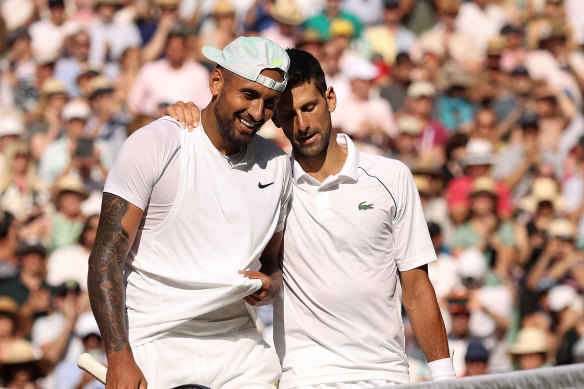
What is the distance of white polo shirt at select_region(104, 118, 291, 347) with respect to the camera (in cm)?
453

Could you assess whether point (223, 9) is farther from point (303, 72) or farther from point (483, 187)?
point (303, 72)

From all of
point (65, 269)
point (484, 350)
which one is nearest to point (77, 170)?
point (65, 269)

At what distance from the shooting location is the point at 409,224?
528cm

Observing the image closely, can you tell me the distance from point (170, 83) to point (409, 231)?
20.8ft

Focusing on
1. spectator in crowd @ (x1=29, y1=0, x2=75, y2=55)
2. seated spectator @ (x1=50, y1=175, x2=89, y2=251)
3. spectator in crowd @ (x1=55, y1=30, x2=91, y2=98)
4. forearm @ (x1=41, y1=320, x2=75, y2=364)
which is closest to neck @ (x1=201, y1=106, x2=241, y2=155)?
forearm @ (x1=41, y1=320, x2=75, y2=364)

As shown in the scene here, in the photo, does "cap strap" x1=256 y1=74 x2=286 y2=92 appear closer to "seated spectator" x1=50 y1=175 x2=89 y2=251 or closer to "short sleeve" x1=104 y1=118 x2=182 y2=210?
"short sleeve" x1=104 y1=118 x2=182 y2=210

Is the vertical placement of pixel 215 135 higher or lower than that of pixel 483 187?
higher

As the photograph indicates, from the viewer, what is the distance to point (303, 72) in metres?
5.20

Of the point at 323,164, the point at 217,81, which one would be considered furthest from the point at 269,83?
the point at 323,164

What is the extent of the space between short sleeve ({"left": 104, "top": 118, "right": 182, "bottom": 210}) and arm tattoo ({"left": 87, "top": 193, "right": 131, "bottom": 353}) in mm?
46

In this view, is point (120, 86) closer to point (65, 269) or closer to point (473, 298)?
point (65, 269)

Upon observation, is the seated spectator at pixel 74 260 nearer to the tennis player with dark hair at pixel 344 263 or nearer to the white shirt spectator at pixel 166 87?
the white shirt spectator at pixel 166 87

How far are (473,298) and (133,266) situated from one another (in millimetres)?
4834

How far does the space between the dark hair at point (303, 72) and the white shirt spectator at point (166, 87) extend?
5844 millimetres
